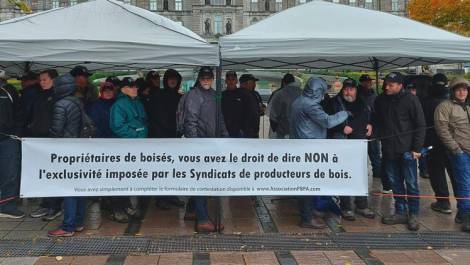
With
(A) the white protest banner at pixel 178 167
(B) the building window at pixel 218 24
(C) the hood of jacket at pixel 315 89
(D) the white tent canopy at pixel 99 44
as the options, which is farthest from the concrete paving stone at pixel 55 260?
(B) the building window at pixel 218 24

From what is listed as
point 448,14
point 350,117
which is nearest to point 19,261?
point 350,117

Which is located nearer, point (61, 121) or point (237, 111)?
point (61, 121)

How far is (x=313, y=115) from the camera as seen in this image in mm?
6926

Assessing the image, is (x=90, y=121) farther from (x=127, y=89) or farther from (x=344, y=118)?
(x=344, y=118)

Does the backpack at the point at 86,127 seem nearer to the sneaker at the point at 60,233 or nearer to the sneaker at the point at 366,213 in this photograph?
the sneaker at the point at 60,233

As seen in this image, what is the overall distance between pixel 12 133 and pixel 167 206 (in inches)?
97.6

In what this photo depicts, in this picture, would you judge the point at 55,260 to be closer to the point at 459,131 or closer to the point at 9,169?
the point at 9,169

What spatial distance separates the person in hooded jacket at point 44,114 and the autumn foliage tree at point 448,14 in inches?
1492

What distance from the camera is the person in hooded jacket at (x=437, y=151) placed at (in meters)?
7.74

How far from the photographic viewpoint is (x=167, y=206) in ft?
26.6

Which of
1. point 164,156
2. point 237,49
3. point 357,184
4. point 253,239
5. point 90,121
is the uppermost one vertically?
point 237,49

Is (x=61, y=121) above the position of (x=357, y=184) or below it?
above

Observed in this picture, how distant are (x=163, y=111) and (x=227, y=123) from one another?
3.45 feet

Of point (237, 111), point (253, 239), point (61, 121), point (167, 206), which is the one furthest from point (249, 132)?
point (61, 121)
